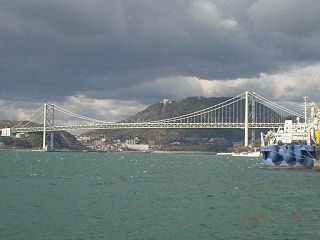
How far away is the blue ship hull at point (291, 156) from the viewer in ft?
241

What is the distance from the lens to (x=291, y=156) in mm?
74375

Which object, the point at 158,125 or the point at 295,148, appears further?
the point at 158,125

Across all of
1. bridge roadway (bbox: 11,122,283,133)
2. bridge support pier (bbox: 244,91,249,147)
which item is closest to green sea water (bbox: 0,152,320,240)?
bridge support pier (bbox: 244,91,249,147)

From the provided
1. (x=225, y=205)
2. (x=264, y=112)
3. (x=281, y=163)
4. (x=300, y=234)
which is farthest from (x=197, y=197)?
(x=264, y=112)

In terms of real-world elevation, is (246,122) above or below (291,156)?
above

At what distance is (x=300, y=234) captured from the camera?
2256cm

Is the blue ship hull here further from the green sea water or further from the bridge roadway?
the bridge roadway

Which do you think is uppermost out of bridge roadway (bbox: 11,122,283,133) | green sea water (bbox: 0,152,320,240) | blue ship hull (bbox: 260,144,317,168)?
bridge roadway (bbox: 11,122,283,133)

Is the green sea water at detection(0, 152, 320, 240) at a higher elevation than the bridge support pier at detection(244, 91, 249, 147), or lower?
lower

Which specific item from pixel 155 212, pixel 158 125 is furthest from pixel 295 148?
pixel 158 125

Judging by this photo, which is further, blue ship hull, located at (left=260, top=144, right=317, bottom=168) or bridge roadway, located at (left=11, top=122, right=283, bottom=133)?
bridge roadway, located at (left=11, top=122, right=283, bottom=133)

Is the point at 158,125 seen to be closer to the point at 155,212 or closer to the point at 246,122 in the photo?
the point at 246,122

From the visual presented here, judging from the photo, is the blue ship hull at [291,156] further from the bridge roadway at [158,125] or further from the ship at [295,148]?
the bridge roadway at [158,125]

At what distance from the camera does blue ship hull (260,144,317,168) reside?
73375 mm
